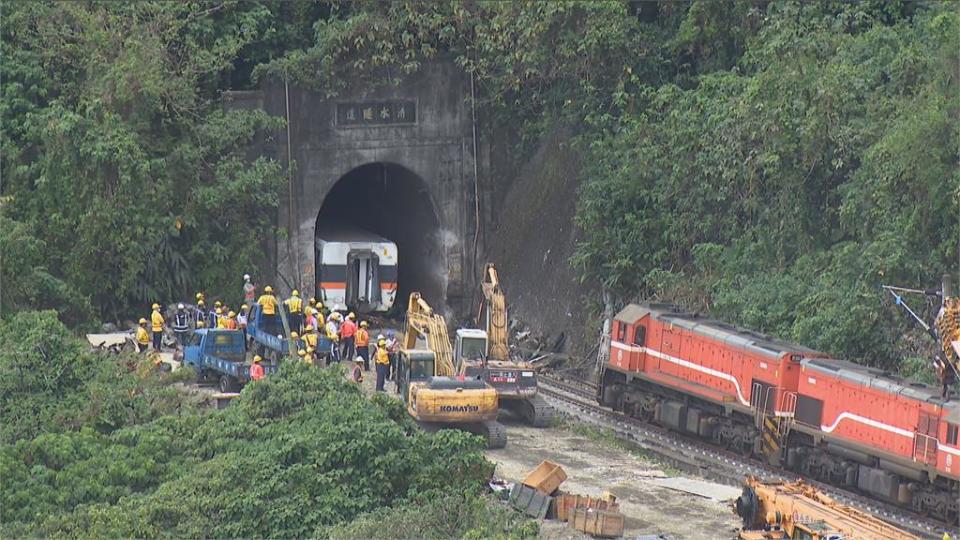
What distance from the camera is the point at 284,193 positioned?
5188 centimetres

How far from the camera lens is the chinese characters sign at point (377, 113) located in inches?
2058

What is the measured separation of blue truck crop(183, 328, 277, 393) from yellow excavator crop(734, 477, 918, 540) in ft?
47.8

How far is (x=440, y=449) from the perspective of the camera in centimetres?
3259

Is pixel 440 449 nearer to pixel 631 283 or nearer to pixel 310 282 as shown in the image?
pixel 631 283

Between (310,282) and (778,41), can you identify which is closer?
(778,41)

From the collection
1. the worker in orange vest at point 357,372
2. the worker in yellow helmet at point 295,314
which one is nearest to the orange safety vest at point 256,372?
the worker in orange vest at point 357,372

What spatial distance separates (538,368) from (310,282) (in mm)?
8822

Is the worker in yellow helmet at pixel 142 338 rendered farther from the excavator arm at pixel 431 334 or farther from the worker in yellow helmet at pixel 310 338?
the excavator arm at pixel 431 334

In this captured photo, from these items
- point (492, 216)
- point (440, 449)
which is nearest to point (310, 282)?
point (492, 216)

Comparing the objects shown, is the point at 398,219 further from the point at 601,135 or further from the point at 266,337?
the point at 266,337

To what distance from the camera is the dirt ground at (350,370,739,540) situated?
3068cm

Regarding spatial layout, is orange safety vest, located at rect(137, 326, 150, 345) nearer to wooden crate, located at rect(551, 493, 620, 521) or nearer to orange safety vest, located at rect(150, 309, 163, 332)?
orange safety vest, located at rect(150, 309, 163, 332)

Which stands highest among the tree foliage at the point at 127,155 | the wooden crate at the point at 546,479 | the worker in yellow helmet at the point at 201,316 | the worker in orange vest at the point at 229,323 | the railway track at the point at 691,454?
the tree foliage at the point at 127,155

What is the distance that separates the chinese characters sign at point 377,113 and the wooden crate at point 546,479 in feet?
72.9
